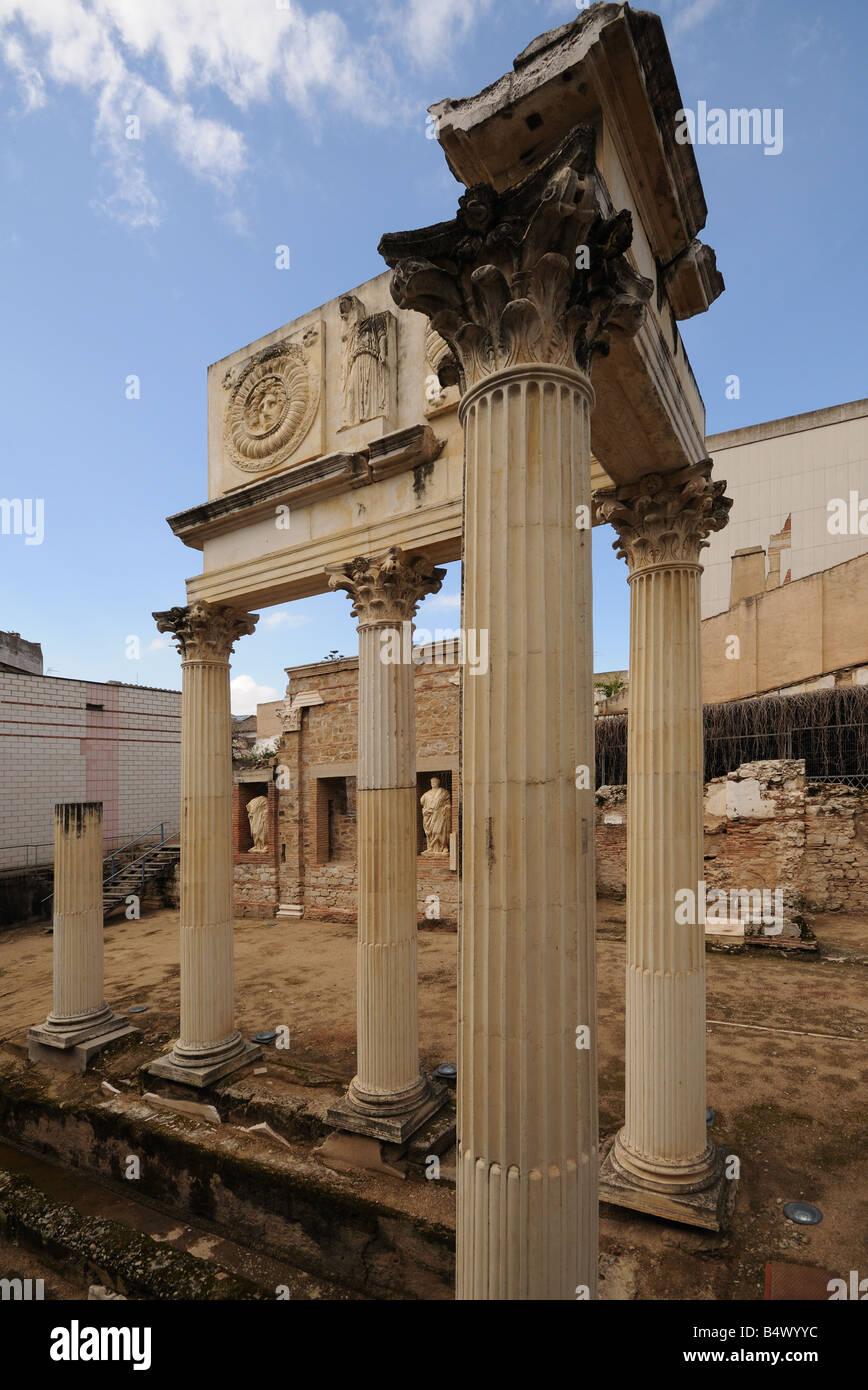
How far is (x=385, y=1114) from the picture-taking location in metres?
5.52

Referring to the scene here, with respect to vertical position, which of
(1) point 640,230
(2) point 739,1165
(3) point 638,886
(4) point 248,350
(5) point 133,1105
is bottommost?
(5) point 133,1105

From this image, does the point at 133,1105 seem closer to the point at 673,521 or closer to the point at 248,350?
the point at 673,521

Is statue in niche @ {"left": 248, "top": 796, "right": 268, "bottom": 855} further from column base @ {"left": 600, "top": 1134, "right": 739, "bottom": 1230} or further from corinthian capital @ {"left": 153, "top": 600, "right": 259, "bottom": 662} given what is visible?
column base @ {"left": 600, "top": 1134, "right": 739, "bottom": 1230}

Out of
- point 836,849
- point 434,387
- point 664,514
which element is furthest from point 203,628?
point 836,849

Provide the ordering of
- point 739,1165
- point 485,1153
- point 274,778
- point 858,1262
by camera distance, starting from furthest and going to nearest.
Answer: point 274,778
point 739,1165
point 858,1262
point 485,1153

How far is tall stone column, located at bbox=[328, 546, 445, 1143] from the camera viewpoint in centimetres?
566

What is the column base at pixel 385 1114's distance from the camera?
212 inches

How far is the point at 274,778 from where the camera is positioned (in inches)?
683

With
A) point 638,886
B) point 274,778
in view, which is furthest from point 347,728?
point 638,886

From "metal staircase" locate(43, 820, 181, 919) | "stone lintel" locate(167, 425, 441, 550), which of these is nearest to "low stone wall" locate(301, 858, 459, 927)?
"metal staircase" locate(43, 820, 181, 919)

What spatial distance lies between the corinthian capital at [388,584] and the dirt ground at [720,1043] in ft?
15.5

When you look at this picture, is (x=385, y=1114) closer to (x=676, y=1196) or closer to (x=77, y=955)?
(x=676, y=1196)
